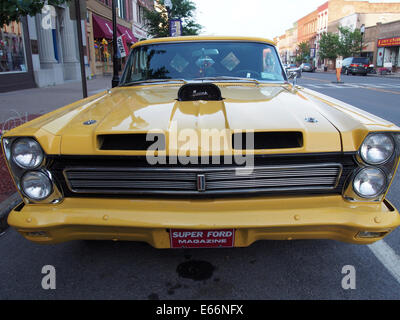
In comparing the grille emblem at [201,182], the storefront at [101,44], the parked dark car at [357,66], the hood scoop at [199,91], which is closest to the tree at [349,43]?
the parked dark car at [357,66]

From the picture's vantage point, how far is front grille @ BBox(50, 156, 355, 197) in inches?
77.4

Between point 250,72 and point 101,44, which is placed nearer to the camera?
point 250,72

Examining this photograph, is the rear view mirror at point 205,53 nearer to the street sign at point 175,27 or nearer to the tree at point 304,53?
the street sign at point 175,27

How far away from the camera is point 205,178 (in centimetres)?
196

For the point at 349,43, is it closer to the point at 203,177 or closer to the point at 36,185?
the point at 203,177

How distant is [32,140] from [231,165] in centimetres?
118

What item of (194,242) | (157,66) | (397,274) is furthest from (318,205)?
(157,66)

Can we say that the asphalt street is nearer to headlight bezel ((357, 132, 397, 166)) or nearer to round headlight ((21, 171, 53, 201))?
round headlight ((21, 171, 53, 201))

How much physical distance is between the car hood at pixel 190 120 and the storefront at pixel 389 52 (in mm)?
41290

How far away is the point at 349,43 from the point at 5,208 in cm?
5139

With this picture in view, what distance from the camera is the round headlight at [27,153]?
201 cm

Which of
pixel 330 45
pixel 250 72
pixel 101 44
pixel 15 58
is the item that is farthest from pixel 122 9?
pixel 330 45

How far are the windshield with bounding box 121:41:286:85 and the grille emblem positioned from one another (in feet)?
5.30

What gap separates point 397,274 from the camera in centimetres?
239
